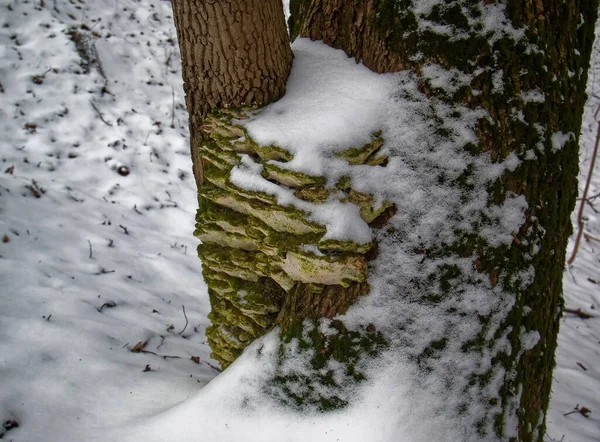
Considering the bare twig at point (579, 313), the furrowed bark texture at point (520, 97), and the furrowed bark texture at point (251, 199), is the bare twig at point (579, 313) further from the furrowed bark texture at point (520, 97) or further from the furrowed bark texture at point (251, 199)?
the furrowed bark texture at point (251, 199)

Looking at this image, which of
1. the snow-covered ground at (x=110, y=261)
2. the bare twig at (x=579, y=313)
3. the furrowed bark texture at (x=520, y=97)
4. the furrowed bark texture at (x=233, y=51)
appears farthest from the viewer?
the bare twig at (x=579, y=313)

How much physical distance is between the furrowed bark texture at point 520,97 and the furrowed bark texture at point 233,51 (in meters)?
0.29

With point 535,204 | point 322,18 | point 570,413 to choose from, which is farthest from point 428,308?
point 570,413

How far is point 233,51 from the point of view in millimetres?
1593

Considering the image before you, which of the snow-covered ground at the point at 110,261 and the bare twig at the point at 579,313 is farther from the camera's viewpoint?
the bare twig at the point at 579,313

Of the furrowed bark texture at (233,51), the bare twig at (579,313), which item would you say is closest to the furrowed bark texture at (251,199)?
the furrowed bark texture at (233,51)

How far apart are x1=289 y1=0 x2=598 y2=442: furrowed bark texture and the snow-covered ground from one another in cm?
67

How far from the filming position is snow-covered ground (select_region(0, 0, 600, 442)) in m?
1.73

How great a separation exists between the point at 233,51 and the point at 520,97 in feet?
3.31

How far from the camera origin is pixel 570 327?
159 inches

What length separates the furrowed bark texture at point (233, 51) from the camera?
60.6 inches

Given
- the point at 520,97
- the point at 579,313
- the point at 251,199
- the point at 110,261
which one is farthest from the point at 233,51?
the point at 579,313

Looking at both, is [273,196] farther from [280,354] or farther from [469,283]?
[469,283]

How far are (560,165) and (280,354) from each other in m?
1.18
